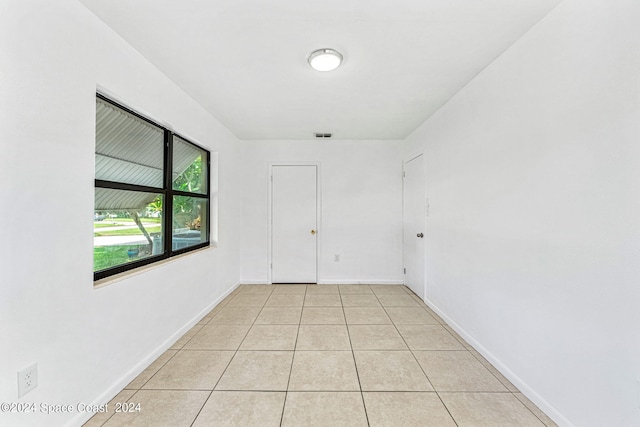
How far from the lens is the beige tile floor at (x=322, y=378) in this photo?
1.60 m

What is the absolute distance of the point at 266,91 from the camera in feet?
8.61

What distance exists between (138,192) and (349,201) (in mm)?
2967

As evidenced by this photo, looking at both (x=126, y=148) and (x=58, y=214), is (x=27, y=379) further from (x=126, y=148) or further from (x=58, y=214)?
(x=126, y=148)

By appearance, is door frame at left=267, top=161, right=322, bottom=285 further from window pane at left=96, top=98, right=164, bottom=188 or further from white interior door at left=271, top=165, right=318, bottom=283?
window pane at left=96, top=98, right=164, bottom=188

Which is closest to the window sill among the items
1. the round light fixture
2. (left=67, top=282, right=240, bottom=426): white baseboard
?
(left=67, top=282, right=240, bottom=426): white baseboard

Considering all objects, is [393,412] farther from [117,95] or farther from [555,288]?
[117,95]

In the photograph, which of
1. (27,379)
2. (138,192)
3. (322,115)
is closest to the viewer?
(27,379)

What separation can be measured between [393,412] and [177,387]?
1.46 metres

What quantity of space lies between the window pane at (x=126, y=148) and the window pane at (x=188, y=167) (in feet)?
0.85

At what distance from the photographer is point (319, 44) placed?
73.9 inches

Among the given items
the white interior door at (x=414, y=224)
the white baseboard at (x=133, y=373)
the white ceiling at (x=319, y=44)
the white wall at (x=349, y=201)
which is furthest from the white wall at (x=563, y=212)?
the white baseboard at (x=133, y=373)

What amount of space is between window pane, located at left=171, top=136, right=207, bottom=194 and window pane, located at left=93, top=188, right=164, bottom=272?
0.40 meters

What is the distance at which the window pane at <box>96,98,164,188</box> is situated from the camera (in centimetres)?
179

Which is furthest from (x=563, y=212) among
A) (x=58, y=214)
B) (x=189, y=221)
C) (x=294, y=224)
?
(x=294, y=224)
